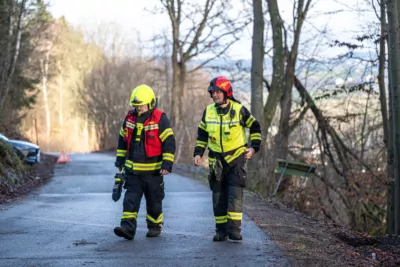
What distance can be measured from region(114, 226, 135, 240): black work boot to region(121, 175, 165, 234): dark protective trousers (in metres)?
0.05

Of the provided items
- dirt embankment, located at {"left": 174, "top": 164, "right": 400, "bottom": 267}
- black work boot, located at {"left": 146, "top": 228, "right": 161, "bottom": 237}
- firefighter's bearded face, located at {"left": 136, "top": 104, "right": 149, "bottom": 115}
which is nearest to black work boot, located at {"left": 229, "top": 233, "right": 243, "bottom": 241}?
dirt embankment, located at {"left": 174, "top": 164, "right": 400, "bottom": 267}

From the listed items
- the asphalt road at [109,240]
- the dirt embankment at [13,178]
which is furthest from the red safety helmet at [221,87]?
the dirt embankment at [13,178]

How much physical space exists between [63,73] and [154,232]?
66.0 m

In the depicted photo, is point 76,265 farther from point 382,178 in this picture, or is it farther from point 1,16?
point 1,16

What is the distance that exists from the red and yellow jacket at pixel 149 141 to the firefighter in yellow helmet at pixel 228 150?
52 centimetres

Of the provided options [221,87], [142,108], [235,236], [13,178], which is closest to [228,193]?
[235,236]

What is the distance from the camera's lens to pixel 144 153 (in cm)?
A: 862

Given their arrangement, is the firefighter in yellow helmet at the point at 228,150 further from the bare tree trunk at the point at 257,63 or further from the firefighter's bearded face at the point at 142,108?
the bare tree trunk at the point at 257,63

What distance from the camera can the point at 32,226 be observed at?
1006 centimetres

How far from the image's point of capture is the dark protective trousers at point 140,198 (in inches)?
337

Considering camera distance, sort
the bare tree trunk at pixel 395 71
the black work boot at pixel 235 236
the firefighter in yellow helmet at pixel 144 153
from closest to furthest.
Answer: the black work boot at pixel 235 236
the firefighter in yellow helmet at pixel 144 153
the bare tree trunk at pixel 395 71

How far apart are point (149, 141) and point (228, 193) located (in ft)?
3.69

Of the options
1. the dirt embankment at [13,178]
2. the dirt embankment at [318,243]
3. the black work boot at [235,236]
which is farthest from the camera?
the dirt embankment at [13,178]

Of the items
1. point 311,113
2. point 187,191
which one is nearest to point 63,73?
point 311,113
